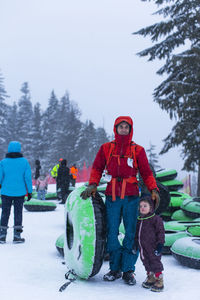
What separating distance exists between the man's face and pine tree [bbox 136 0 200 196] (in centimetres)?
1027

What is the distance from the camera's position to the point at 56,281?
150 inches

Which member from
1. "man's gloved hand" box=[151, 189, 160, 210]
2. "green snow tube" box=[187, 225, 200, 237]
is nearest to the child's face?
"man's gloved hand" box=[151, 189, 160, 210]

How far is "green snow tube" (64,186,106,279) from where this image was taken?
11.7 feet

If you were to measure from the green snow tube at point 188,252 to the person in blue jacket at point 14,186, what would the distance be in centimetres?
299

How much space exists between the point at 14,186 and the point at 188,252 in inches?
132

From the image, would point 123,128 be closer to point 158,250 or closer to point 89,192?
point 89,192

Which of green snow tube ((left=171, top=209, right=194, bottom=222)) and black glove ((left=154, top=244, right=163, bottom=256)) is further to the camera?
green snow tube ((left=171, top=209, right=194, bottom=222))

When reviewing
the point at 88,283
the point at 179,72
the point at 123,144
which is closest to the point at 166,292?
the point at 88,283

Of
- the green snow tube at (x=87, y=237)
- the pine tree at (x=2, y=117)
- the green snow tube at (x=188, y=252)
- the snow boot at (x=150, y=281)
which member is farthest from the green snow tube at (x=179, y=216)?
the pine tree at (x=2, y=117)

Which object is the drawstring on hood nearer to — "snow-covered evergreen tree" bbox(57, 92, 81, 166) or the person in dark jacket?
the person in dark jacket

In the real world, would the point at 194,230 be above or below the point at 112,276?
above

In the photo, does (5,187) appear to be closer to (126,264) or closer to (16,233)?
(16,233)

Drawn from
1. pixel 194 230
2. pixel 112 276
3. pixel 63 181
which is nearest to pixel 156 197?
pixel 112 276

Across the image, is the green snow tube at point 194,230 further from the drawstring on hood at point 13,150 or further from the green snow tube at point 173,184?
the green snow tube at point 173,184
